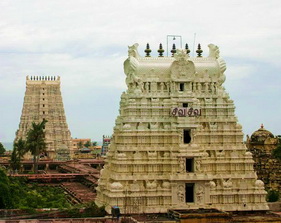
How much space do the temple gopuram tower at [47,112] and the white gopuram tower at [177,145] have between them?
3016 inches

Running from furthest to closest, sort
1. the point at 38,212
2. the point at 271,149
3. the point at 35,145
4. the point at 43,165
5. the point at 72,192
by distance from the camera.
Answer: the point at 43,165
the point at 35,145
the point at 271,149
the point at 72,192
the point at 38,212

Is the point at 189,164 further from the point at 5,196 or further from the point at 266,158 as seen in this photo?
the point at 266,158

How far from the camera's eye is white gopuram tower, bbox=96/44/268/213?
45.5 metres

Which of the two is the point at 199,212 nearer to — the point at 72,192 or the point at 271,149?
the point at 72,192

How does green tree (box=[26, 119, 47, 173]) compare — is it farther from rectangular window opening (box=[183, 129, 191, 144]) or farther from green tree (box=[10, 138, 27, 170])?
rectangular window opening (box=[183, 129, 191, 144])

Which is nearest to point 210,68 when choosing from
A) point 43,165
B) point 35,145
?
point 35,145

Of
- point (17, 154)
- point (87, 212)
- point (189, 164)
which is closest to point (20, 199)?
point (87, 212)

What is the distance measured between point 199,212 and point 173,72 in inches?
439

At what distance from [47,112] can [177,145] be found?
3189 inches

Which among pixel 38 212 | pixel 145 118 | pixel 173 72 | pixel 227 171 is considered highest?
pixel 173 72

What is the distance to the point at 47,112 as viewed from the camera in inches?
4899

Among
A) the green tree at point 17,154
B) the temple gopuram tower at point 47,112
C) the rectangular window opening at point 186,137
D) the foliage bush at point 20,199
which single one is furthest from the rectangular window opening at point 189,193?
the temple gopuram tower at point 47,112

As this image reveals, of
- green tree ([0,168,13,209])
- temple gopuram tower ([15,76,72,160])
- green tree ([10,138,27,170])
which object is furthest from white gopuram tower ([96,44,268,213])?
temple gopuram tower ([15,76,72,160])

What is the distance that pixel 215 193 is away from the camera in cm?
4672
